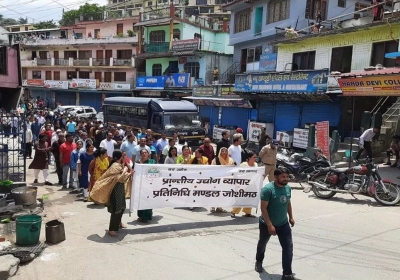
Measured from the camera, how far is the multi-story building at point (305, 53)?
16266mm

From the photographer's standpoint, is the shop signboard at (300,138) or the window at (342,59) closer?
the shop signboard at (300,138)

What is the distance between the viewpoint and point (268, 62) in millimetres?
22297

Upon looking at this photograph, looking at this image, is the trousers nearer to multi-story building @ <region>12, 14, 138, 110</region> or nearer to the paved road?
the paved road

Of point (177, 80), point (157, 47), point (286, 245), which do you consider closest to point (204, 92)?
point (177, 80)

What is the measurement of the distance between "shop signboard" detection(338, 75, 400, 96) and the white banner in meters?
6.49

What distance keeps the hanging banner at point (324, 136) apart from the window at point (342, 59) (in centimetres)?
488

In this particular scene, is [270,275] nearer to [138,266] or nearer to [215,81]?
[138,266]

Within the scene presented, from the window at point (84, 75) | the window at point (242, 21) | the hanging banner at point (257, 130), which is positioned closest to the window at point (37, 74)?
the window at point (84, 75)

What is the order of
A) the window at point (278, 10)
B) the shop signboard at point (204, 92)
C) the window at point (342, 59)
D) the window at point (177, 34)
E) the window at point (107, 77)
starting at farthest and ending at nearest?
1. the window at point (107, 77)
2. the window at point (177, 34)
3. the shop signboard at point (204, 92)
4. the window at point (278, 10)
5. the window at point (342, 59)

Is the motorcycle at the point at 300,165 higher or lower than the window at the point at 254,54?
lower

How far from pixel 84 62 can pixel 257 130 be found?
3139 centimetres

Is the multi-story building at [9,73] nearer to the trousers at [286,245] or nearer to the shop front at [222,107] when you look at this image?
the trousers at [286,245]

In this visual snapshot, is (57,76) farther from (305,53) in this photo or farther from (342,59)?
(342,59)

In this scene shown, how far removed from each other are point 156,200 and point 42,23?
6843 centimetres
